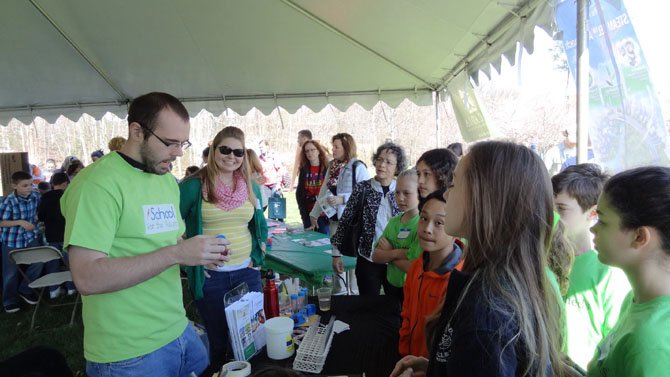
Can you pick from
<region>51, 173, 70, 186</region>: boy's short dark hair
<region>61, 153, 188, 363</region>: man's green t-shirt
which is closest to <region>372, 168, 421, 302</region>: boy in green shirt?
<region>61, 153, 188, 363</region>: man's green t-shirt

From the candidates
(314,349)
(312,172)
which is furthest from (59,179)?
(314,349)

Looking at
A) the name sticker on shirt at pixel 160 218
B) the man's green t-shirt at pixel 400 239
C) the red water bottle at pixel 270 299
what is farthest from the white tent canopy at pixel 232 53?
the name sticker on shirt at pixel 160 218

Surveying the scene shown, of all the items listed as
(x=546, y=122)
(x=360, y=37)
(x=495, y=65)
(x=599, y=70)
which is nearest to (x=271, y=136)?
(x=546, y=122)

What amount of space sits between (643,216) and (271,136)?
647 inches

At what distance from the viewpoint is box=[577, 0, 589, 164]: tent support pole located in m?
2.21

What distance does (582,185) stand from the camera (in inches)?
68.0

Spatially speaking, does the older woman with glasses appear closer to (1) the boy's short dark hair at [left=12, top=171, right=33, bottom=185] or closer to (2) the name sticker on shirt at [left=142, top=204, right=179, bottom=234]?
(2) the name sticker on shirt at [left=142, top=204, right=179, bottom=234]

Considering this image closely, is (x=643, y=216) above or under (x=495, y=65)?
under

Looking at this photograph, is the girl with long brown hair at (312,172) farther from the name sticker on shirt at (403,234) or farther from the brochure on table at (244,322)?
the brochure on table at (244,322)

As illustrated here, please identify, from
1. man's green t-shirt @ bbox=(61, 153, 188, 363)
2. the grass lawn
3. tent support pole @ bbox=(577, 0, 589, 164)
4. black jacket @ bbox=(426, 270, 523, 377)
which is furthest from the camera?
the grass lawn

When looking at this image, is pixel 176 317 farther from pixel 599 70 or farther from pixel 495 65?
pixel 495 65

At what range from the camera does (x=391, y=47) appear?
193 inches

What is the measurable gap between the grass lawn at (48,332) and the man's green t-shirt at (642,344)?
334 cm

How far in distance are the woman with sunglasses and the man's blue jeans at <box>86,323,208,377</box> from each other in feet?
1.17
